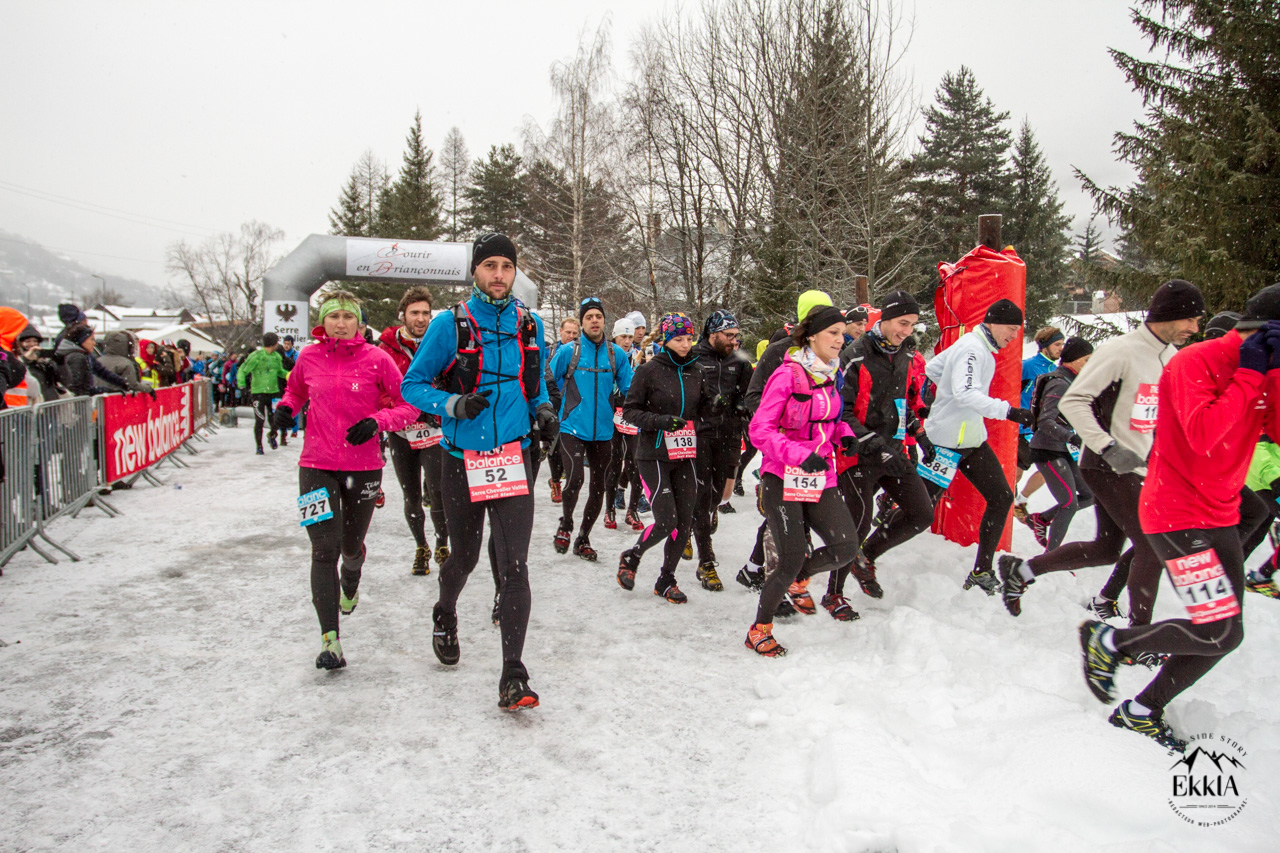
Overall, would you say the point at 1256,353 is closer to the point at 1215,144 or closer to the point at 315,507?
the point at 315,507

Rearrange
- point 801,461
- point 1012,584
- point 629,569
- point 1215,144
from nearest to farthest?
1. point 801,461
2. point 1012,584
3. point 629,569
4. point 1215,144

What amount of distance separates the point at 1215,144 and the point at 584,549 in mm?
13009

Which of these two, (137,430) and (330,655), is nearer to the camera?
(330,655)

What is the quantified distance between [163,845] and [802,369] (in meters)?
3.55

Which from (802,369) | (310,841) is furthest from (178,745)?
(802,369)

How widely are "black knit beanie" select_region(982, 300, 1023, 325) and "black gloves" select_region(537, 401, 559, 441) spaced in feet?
10.5

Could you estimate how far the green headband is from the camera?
4.09 meters

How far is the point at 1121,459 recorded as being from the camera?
3646 mm

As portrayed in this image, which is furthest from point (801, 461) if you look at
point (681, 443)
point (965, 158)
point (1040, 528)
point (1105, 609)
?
point (965, 158)

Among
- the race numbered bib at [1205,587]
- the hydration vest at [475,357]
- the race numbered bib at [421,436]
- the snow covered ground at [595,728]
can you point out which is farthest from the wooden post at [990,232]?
the race numbered bib at [421,436]

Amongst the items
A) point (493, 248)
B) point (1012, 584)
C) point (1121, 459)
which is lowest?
point (1012, 584)

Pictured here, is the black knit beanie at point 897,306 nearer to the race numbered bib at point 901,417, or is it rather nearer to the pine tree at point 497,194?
the race numbered bib at point 901,417

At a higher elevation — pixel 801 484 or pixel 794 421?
pixel 794 421

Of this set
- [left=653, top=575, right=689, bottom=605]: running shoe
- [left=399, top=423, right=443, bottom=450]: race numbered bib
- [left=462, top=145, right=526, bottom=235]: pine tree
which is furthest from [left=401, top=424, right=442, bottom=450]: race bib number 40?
[left=462, top=145, right=526, bottom=235]: pine tree
